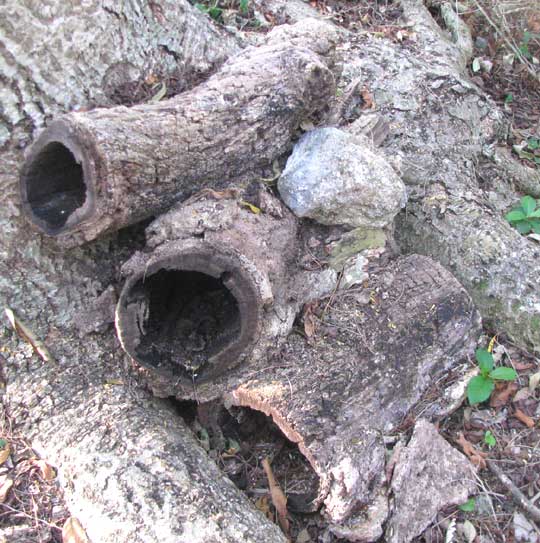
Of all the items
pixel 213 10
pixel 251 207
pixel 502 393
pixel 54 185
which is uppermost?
pixel 213 10

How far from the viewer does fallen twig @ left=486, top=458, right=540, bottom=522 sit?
2338 millimetres

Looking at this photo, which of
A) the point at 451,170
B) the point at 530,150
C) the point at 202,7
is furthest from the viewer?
the point at 530,150

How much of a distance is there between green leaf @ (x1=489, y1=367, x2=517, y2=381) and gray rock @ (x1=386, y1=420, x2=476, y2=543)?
A: 417 millimetres

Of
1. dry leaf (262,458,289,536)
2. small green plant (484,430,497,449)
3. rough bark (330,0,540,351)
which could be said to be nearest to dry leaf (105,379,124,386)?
dry leaf (262,458,289,536)

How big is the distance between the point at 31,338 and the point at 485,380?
6.92 ft

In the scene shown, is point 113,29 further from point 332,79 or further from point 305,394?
point 305,394

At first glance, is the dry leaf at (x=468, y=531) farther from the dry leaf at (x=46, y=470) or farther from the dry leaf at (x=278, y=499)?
the dry leaf at (x=46, y=470)

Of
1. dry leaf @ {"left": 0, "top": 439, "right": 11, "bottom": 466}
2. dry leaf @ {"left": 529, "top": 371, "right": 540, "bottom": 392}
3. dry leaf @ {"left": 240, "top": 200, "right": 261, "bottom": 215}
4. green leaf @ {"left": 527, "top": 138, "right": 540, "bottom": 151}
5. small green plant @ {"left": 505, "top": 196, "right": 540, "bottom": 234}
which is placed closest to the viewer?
dry leaf @ {"left": 0, "top": 439, "right": 11, "bottom": 466}

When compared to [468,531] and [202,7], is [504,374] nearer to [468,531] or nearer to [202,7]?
[468,531]

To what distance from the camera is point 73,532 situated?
6.73 feet

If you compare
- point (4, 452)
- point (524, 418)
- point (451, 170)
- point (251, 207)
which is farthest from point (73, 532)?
point (451, 170)

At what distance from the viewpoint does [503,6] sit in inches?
193

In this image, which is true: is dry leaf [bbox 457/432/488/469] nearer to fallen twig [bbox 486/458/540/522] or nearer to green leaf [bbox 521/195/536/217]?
fallen twig [bbox 486/458/540/522]

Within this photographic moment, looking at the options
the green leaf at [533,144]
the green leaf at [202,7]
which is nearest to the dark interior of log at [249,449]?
the green leaf at [202,7]
